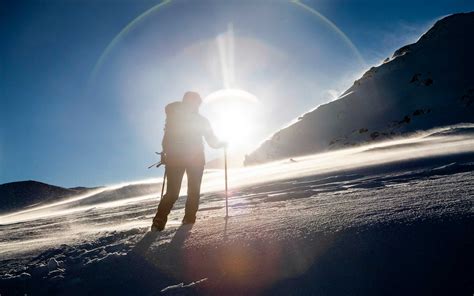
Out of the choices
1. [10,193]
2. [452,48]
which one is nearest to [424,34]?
[452,48]

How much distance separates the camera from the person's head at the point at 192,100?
5949 mm

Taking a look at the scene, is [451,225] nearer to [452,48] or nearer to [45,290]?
[45,290]

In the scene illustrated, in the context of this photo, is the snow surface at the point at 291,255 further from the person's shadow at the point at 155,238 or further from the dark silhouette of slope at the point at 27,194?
the dark silhouette of slope at the point at 27,194

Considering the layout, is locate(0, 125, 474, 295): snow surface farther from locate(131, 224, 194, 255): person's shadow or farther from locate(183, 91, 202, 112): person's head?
locate(183, 91, 202, 112): person's head

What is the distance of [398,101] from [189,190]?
177ft

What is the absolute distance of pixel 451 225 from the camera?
9.68 ft

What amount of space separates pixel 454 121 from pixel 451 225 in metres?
41.0

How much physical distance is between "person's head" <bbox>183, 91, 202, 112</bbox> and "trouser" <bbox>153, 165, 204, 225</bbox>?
980 millimetres

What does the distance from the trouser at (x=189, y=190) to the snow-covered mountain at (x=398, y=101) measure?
125 ft

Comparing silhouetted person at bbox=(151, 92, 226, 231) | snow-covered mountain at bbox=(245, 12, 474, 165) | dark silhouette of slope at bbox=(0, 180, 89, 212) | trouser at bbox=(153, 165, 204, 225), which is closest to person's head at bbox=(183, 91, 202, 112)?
silhouetted person at bbox=(151, 92, 226, 231)

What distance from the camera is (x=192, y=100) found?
6.01 m

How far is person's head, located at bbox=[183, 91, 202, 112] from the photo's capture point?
5.95 meters

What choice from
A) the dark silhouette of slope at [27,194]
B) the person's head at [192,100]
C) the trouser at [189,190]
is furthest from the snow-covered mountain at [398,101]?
the trouser at [189,190]

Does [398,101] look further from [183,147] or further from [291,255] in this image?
[291,255]
